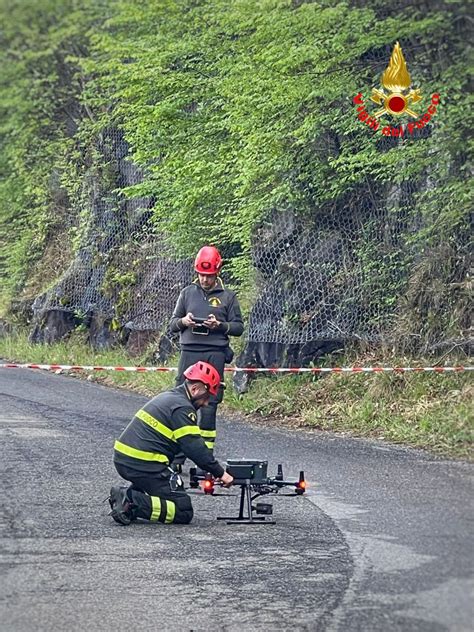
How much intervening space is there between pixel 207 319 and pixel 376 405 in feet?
9.00

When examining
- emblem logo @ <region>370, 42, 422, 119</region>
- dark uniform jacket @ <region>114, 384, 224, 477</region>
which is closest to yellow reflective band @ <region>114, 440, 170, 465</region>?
dark uniform jacket @ <region>114, 384, 224, 477</region>

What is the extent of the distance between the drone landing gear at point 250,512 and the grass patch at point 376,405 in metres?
2.56

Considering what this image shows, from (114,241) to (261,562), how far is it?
16222 mm

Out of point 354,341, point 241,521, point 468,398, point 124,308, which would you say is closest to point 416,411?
point 468,398

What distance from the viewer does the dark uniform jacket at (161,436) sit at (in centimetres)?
887

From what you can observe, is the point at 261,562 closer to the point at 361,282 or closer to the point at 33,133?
the point at 361,282

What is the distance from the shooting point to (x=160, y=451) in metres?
9.00

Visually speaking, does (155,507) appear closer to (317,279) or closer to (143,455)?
(143,455)

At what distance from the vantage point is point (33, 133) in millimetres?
22188

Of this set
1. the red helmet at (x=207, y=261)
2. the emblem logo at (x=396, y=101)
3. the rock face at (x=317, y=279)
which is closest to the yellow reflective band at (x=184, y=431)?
the red helmet at (x=207, y=261)

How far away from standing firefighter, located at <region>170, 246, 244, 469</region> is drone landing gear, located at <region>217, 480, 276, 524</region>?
226cm

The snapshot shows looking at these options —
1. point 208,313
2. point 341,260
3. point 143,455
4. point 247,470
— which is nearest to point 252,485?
point 247,470

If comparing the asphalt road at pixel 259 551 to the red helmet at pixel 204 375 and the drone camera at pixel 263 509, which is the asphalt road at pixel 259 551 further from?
the red helmet at pixel 204 375

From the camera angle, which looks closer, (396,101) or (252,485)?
(252,485)
